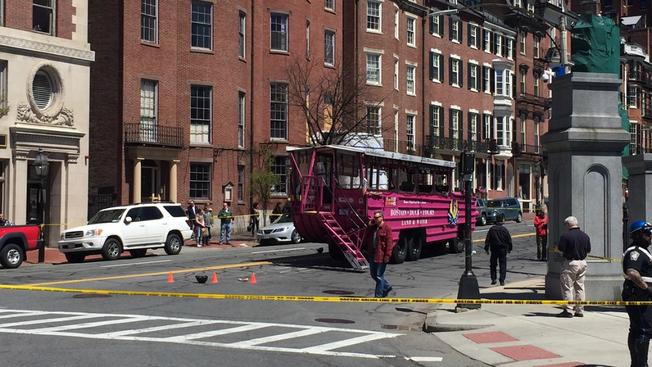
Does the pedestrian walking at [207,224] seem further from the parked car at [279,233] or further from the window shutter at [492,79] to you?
the window shutter at [492,79]

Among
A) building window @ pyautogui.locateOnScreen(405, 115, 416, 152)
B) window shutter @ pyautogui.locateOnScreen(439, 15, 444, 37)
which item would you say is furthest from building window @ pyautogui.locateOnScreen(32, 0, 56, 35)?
window shutter @ pyautogui.locateOnScreen(439, 15, 444, 37)

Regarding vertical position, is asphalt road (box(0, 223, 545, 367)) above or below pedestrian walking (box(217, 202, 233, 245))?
below

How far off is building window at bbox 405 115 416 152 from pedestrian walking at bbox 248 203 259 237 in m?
15.5

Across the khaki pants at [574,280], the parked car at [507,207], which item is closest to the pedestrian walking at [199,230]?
the parked car at [507,207]

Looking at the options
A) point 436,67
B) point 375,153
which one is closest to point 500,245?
point 375,153

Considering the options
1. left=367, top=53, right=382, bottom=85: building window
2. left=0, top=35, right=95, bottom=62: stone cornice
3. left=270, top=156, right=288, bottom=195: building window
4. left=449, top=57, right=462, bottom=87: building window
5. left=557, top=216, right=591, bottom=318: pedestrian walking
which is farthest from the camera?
left=449, top=57, right=462, bottom=87: building window

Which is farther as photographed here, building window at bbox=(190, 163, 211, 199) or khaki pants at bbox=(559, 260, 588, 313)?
building window at bbox=(190, 163, 211, 199)

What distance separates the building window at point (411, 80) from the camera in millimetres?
51938

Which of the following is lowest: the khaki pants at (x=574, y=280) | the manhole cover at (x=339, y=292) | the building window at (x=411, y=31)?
the manhole cover at (x=339, y=292)

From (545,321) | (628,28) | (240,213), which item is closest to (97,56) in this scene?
(240,213)

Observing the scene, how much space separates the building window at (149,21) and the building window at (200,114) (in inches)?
122

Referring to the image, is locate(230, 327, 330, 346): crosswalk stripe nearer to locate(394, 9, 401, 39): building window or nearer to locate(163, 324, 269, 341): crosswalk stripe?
locate(163, 324, 269, 341): crosswalk stripe

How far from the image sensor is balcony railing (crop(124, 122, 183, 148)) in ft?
113

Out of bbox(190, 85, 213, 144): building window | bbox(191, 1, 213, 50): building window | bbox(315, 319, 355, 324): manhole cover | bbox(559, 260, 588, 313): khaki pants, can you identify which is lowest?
bbox(315, 319, 355, 324): manhole cover
